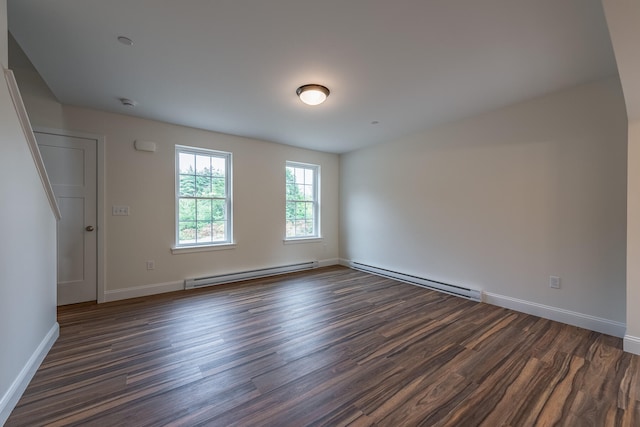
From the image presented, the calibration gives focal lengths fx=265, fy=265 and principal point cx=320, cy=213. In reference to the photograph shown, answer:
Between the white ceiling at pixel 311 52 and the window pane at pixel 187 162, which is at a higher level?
the white ceiling at pixel 311 52

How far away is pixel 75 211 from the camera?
3.23 m

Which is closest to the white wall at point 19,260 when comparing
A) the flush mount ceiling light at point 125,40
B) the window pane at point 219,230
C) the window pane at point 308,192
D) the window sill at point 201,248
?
the flush mount ceiling light at point 125,40

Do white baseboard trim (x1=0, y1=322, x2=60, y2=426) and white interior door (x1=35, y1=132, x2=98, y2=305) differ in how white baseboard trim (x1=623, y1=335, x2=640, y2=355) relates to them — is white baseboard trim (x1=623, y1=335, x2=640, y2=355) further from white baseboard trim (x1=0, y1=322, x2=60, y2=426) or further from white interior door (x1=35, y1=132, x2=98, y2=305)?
white interior door (x1=35, y1=132, x2=98, y2=305)

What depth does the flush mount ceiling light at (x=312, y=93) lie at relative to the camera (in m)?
2.60

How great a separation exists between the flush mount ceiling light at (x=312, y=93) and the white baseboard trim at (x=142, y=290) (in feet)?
10.1

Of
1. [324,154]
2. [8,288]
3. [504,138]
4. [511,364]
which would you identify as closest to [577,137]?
[504,138]

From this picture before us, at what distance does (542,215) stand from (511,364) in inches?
68.1

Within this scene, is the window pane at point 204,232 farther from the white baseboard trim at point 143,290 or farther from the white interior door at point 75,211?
the white interior door at point 75,211

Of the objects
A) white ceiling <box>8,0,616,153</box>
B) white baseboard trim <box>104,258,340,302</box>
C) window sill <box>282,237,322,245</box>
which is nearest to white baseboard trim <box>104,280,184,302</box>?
white baseboard trim <box>104,258,340,302</box>

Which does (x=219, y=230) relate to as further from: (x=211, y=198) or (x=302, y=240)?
(x=302, y=240)

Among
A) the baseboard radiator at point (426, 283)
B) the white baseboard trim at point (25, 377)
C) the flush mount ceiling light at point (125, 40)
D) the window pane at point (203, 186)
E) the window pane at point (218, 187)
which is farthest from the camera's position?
the window pane at point (218, 187)

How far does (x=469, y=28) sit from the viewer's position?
1821 millimetres

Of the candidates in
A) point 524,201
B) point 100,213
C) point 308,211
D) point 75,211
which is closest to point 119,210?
point 100,213

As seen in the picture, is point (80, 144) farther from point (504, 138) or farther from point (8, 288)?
point (504, 138)
